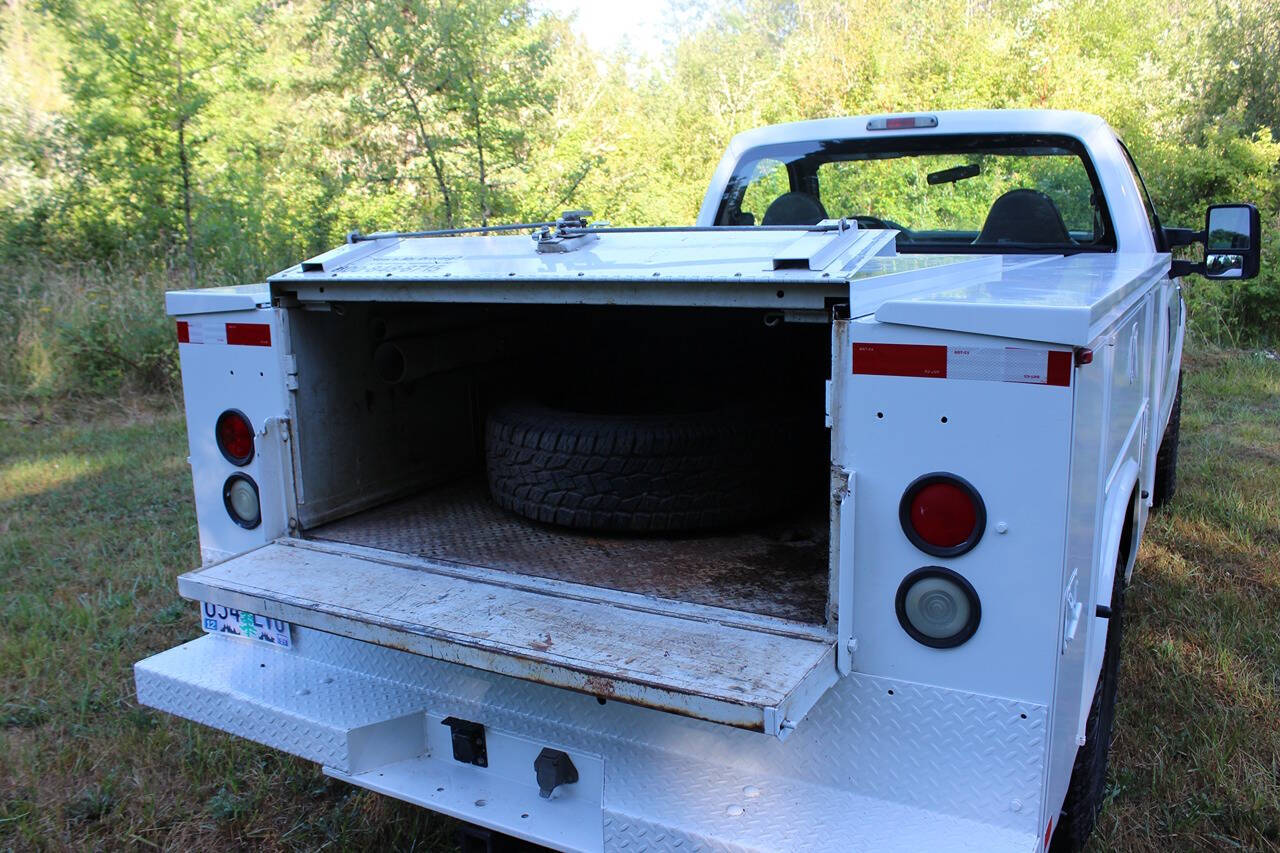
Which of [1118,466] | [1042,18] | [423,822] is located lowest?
[423,822]

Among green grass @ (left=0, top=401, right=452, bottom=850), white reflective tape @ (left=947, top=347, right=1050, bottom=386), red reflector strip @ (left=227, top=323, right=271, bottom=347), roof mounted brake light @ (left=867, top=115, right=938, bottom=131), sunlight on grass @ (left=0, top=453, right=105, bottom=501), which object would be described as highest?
roof mounted brake light @ (left=867, top=115, right=938, bottom=131)

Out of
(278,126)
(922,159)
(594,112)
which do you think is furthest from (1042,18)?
(922,159)

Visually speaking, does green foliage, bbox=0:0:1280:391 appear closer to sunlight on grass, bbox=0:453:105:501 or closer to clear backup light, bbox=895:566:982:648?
sunlight on grass, bbox=0:453:105:501

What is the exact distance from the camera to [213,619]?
2740 mm

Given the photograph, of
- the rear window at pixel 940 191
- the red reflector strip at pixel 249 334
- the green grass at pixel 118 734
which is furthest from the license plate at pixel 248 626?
the rear window at pixel 940 191

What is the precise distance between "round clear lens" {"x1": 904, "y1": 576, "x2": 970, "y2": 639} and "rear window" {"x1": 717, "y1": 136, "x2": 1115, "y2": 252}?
2.20 meters

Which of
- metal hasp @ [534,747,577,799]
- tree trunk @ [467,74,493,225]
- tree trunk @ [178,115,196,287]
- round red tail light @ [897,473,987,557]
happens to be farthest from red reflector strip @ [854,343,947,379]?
tree trunk @ [467,74,493,225]

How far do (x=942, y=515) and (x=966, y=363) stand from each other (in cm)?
28

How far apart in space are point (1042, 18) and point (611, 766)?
18235 millimetres

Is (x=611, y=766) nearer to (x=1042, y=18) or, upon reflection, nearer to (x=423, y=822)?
(x=423, y=822)

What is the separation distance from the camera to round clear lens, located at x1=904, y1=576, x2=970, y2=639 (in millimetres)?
1841

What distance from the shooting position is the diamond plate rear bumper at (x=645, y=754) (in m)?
1.86

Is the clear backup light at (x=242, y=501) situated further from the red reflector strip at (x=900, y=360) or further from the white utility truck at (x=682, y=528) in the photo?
the red reflector strip at (x=900, y=360)

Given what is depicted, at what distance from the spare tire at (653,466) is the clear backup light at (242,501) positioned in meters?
0.70
